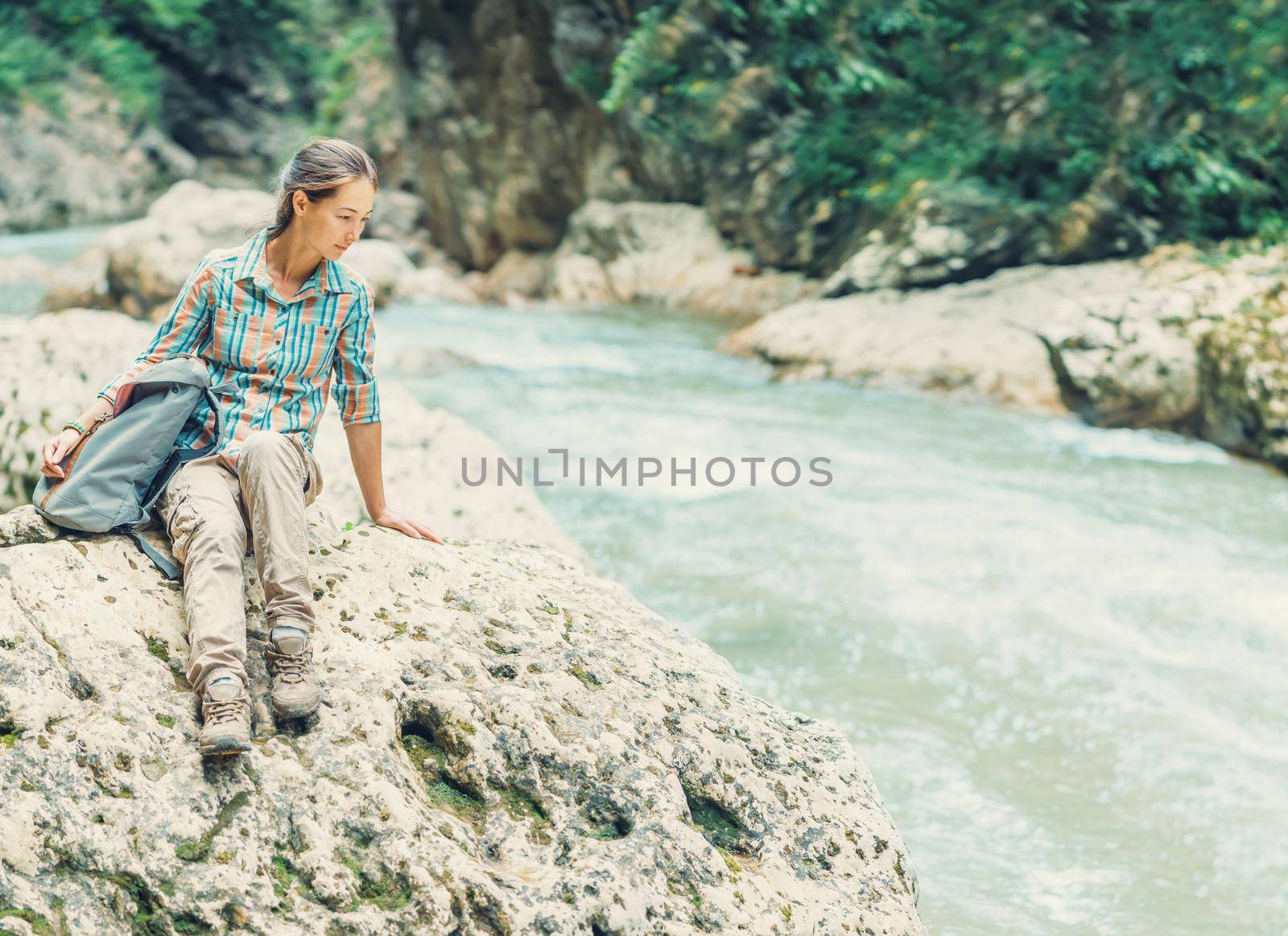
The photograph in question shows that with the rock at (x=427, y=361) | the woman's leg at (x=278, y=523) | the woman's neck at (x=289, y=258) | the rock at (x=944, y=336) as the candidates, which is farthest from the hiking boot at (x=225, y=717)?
the rock at (x=944, y=336)

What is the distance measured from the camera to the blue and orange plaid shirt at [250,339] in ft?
8.43

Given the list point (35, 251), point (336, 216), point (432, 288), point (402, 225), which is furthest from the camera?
point (402, 225)

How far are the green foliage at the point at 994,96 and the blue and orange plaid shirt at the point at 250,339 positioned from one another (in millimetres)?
9522

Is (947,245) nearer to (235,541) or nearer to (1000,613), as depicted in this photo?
(1000,613)

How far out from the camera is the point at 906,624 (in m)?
5.29

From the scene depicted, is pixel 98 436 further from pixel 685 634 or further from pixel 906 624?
pixel 906 624

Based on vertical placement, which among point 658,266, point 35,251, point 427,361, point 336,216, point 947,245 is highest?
point 947,245

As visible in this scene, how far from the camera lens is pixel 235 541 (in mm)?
2338

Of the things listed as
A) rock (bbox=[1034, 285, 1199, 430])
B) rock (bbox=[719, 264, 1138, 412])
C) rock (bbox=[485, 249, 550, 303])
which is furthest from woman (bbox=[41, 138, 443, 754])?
rock (bbox=[485, 249, 550, 303])

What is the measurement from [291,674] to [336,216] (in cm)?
102

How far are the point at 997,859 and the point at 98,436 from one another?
2912 millimetres

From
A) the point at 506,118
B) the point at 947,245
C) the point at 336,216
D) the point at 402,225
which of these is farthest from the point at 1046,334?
the point at 402,225

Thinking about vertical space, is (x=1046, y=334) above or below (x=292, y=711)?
above

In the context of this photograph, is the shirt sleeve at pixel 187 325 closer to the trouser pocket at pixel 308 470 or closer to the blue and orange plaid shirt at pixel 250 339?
the blue and orange plaid shirt at pixel 250 339
